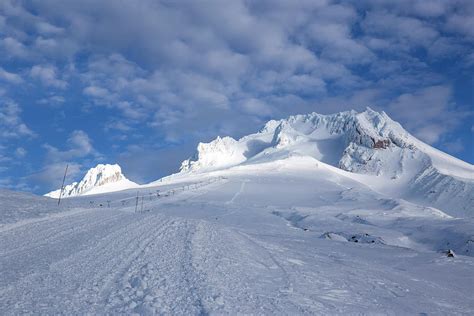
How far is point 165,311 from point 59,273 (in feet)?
15.9

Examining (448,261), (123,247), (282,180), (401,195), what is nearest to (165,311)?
(123,247)

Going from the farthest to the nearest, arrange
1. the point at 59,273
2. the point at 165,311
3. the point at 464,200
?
the point at 464,200, the point at 59,273, the point at 165,311

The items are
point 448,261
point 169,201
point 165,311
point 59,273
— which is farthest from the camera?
point 169,201

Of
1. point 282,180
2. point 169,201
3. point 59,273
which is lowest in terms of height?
point 59,273

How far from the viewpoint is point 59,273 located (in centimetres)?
1223

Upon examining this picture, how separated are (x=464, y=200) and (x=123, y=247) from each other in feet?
552

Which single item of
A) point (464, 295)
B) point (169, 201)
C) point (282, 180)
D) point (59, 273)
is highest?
point (282, 180)

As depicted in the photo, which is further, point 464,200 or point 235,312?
point 464,200

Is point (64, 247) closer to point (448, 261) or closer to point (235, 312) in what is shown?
point (235, 312)

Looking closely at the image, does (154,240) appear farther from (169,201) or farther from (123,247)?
(169,201)

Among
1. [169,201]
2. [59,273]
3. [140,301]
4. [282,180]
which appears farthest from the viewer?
[282,180]

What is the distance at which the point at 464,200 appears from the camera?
157750 millimetres

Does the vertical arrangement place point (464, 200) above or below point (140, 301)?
above

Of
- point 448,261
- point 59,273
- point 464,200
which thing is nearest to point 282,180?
point 464,200
